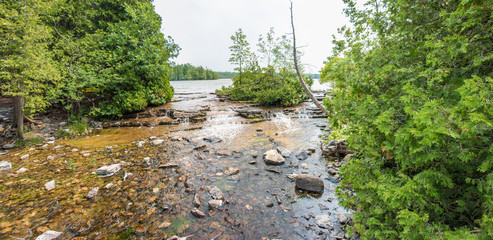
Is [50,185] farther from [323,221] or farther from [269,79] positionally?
[269,79]

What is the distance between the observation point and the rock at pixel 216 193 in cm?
425

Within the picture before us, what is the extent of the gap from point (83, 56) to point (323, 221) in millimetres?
13877

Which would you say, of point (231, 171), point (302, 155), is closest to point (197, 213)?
point (231, 171)

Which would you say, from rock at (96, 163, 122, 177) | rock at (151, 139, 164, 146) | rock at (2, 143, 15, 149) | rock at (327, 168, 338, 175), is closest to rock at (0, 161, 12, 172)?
rock at (2, 143, 15, 149)

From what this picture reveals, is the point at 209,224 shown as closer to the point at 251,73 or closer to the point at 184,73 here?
the point at 251,73

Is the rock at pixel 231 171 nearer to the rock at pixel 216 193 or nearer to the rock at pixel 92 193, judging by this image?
the rock at pixel 216 193

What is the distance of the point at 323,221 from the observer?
350 cm

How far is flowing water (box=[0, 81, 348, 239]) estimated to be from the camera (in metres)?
3.32

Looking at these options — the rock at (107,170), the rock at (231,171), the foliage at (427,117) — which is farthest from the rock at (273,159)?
the rock at (107,170)

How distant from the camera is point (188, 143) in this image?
816 cm

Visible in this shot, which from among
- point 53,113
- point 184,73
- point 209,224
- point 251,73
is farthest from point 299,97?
point 184,73

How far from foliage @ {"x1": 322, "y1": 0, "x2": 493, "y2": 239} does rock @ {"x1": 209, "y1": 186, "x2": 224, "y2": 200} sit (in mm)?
2677

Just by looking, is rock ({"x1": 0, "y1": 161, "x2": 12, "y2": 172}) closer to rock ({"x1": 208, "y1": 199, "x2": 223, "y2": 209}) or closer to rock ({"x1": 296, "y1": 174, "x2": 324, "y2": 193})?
rock ({"x1": 208, "y1": 199, "x2": 223, "y2": 209})

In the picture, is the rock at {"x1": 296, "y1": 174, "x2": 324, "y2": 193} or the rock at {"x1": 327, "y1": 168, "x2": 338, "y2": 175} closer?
the rock at {"x1": 296, "y1": 174, "x2": 324, "y2": 193}
